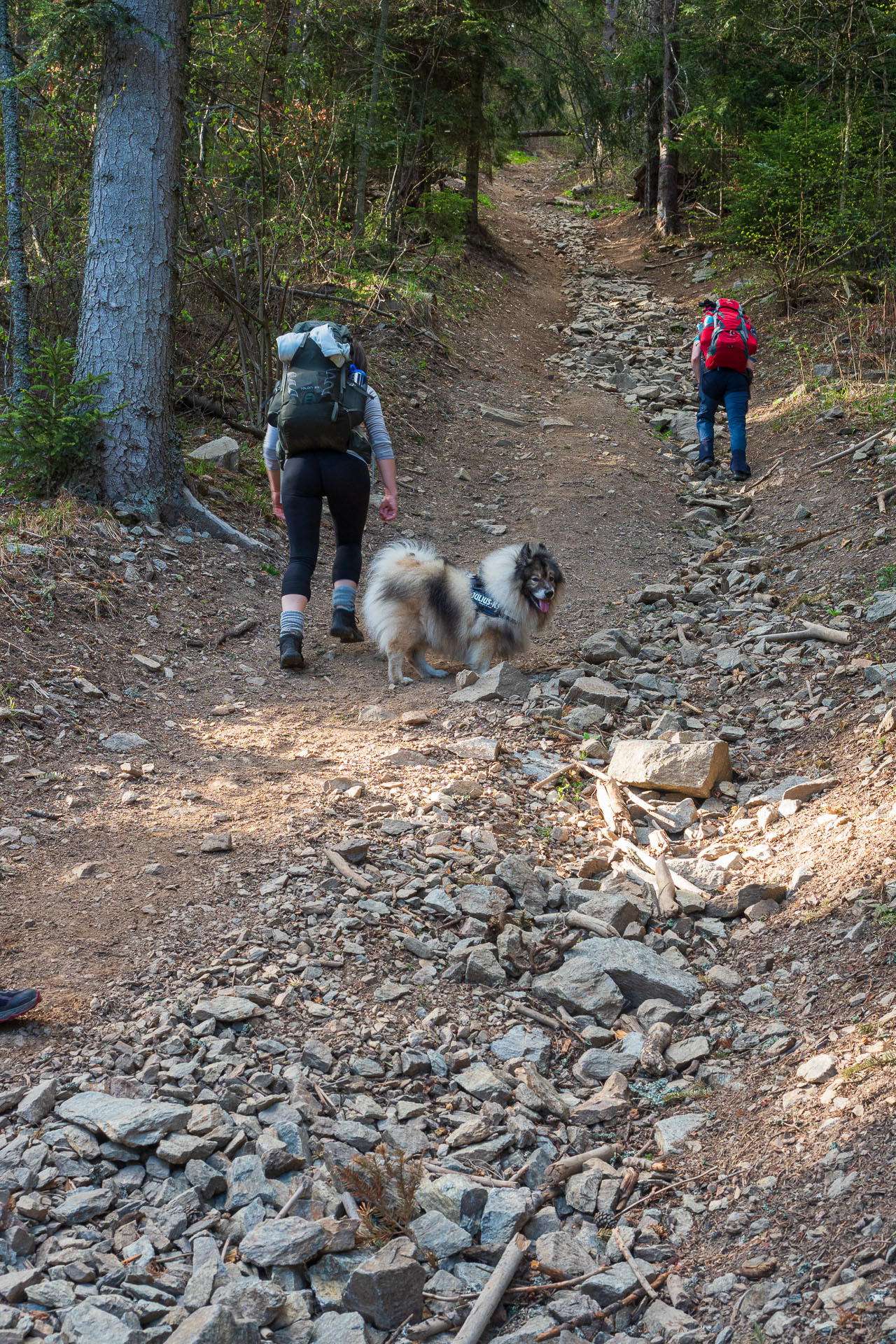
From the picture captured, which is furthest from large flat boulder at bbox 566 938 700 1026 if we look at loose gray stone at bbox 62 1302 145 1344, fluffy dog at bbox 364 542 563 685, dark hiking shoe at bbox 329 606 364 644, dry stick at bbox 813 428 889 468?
dry stick at bbox 813 428 889 468

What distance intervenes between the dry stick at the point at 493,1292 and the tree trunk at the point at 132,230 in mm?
5968

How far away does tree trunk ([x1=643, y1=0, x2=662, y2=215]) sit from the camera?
19625 millimetres

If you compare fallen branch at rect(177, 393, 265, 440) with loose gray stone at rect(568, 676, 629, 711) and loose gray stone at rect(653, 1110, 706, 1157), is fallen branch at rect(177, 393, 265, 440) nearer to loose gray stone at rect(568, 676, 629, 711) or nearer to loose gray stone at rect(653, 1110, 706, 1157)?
loose gray stone at rect(568, 676, 629, 711)

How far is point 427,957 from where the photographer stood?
378 centimetres

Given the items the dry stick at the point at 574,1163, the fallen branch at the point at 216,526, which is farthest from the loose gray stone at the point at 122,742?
the dry stick at the point at 574,1163

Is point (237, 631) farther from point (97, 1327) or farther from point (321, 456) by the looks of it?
point (97, 1327)

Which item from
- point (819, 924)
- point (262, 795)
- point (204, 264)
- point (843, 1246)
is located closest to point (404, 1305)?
A: point (843, 1246)

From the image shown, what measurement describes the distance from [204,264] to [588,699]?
19.2 feet

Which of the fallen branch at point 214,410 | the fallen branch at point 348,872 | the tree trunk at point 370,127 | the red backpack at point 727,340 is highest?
the tree trunk at point 370,127

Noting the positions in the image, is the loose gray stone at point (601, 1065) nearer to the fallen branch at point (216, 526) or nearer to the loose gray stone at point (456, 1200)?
the loose gray stone at point (456, 1200)

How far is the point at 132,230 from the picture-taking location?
711cm

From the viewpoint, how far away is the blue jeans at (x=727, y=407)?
10750 mm

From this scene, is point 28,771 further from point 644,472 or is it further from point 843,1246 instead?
point 644,472

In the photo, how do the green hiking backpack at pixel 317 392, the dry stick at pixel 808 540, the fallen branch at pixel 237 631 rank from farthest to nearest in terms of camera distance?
1. the dry stick at pixel 808 540
2. the fallen branch at pixel 237 631
3. the green hiking backpack at pixel 317 392
